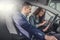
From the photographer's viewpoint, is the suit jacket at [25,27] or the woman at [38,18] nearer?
the suit jacket at [25,27]

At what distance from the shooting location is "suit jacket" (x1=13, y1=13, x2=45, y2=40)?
416cm

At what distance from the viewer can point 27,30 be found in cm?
418

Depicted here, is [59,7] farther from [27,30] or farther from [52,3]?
[27,30]

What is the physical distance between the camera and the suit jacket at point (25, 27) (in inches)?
164

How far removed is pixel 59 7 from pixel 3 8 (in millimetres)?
1017

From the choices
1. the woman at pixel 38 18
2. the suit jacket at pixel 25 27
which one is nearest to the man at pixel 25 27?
the suit jacket at pixel 25 27

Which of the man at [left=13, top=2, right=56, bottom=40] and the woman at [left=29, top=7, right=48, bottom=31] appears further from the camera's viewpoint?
the woman at [left=29, top=7, right=48, bottom=31]

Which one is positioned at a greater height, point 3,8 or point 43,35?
point 3,8

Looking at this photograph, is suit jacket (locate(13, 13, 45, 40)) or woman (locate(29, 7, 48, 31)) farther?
woman (locate(29, 7, 48, 31))

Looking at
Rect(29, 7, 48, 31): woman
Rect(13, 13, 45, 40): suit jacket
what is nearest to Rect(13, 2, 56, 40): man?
Rect(13, 13, 45, 40): suit jacket

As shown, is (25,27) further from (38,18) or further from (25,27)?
(38,18)

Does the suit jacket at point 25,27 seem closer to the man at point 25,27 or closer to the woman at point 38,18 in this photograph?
the man at point 25,27

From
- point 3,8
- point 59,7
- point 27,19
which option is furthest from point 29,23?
point 59,7

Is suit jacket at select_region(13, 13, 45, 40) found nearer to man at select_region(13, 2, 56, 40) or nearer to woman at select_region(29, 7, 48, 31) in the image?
man at select_region(13, 2, 56, 40)
